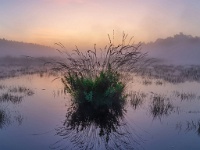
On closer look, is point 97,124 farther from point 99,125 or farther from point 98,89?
point 98,89

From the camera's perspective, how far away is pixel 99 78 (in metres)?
12.4

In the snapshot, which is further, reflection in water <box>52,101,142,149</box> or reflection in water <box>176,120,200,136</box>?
reflection in water <box>176,120,200,136</box>

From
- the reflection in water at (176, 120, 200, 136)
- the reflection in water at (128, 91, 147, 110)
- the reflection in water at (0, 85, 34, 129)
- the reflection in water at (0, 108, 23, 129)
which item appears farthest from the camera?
the reflection in water at (128, 91, 147, 110)

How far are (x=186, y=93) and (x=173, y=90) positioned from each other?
1.13m

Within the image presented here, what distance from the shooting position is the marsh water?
8.20m

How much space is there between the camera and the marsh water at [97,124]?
323 inches

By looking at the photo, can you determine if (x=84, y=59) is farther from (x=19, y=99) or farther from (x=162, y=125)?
(x=162, y=125)

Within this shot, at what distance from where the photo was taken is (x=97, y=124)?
9.84 meters

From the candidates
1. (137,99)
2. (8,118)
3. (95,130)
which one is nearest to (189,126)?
(95,130)

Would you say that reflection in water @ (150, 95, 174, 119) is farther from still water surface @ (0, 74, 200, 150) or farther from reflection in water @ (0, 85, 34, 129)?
reflection in water @ (0, 85, 34, 129)

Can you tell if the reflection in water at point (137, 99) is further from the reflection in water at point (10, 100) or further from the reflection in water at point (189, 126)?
the reflection in water at point (10, 100)

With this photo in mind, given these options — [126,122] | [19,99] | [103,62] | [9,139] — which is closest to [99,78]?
[103,62]

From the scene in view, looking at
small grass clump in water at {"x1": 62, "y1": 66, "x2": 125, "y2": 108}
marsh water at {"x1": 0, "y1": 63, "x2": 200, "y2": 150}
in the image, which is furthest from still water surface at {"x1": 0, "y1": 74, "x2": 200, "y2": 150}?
small grass clump in water at {"x1": 62, "y1": 66, "x2": 125, "y2": 108}

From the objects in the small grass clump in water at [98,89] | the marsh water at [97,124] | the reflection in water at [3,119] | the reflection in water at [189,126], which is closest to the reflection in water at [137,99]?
the marsh water at [97,124]
